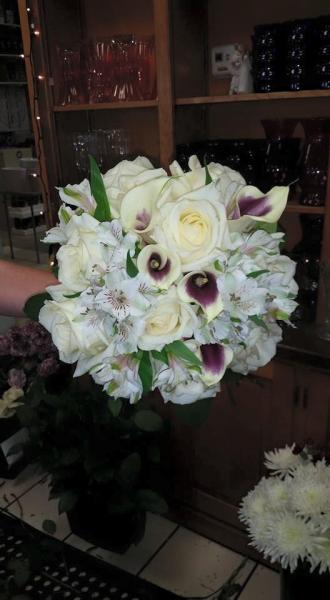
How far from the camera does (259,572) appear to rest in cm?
173

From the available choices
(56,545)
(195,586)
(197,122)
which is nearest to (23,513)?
(195,586)

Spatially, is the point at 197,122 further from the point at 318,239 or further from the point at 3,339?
the point at 3,339

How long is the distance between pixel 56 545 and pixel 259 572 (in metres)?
0.85

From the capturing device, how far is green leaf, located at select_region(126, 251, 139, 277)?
0.60 meters

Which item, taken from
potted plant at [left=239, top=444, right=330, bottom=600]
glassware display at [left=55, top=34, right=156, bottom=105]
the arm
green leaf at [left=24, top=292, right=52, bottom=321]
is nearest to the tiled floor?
potted plant at [left=239, top=444, right=330, bottom=600]

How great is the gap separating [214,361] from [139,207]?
0.21 metres

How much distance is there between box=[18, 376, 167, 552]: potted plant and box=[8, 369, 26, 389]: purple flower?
0.25m

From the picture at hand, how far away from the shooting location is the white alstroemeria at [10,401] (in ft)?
6.70

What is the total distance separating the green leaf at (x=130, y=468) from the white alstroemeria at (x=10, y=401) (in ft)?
2.07

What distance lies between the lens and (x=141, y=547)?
1840 mm

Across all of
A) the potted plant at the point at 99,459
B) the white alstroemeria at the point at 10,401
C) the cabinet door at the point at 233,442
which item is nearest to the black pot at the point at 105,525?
the potted plant at the point at 99,459

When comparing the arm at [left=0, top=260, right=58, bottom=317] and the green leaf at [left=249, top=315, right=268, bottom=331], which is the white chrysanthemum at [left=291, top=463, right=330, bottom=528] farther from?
the arm at [left=0, top=260, right=58, bottom=317]

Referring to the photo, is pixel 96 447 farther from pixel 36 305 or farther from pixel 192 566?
pixel 36 305

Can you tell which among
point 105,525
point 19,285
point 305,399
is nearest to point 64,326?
point 19,285
